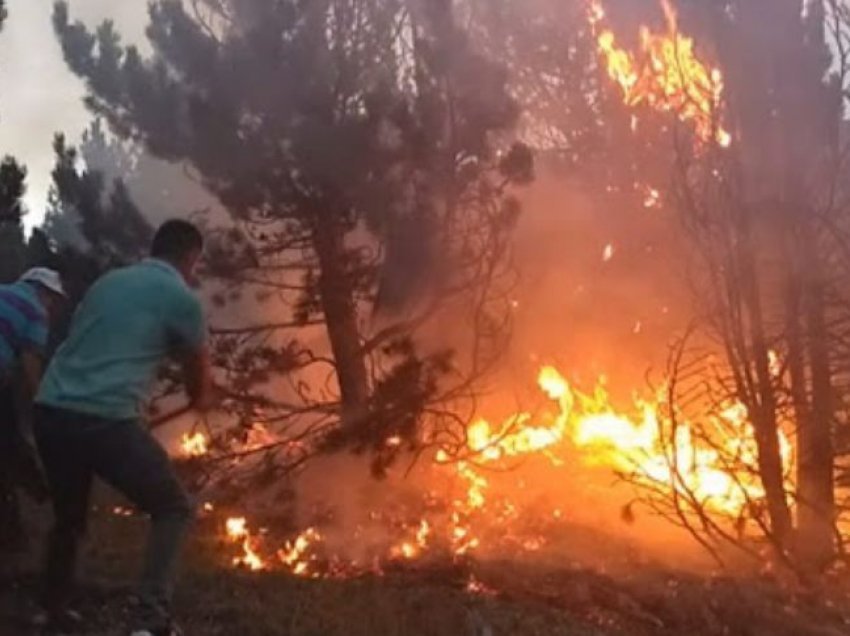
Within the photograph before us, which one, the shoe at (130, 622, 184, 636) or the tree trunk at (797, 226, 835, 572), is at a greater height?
the tree trunk at (797, 226, 835, 572)

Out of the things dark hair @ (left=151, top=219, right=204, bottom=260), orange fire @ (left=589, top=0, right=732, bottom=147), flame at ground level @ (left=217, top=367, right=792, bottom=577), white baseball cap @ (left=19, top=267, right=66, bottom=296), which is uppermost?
orange fire @ (left=589, top=0, right=732, bottom=147)

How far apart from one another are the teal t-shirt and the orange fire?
645 centimetres

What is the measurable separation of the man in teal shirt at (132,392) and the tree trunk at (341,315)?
5.73m

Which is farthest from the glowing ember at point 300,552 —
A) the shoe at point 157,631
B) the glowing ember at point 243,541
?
the shoe at point 157,631

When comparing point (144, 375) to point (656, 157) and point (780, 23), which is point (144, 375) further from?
point (656, 157)

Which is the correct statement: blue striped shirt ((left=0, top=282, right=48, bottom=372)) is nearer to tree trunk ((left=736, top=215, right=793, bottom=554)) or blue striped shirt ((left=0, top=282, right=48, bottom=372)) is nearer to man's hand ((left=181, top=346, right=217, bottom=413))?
man's hand ((left=181, top=346, right=217, bottom=413))

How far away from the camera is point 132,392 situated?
16.1 feet

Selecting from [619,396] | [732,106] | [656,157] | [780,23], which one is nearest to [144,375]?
[732,106]

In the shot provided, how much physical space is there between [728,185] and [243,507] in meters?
5.16

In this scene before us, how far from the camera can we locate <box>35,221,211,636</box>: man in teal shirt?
4.86m

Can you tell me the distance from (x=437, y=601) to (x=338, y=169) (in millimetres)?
4507

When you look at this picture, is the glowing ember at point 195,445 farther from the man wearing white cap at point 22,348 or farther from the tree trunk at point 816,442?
the tree trunk at point 816,442

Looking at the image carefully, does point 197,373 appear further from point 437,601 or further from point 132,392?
point 437,601

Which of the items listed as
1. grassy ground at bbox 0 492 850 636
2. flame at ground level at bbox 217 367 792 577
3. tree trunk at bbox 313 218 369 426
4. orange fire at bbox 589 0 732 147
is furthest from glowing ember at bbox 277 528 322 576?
orange fire at bbox 589 0 732 147
